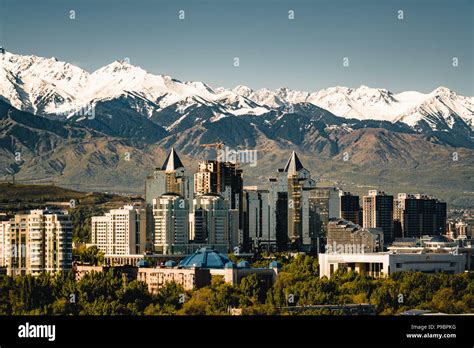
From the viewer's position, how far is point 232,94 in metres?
141

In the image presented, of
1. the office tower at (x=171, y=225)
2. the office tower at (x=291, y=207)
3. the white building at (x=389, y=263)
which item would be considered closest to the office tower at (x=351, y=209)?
the office tower at (x=291, y=207)

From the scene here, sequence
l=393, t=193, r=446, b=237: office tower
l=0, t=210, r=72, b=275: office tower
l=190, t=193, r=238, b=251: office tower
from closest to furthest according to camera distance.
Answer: l=0, t=210, r=72, b=275: office tower → l=190, t=193, r=238, b=251: office tower → l=393, t=193, r=446, b=237: office tower

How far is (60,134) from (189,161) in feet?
39.3

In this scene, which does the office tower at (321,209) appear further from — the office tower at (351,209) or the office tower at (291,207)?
the office tower at (351,209)

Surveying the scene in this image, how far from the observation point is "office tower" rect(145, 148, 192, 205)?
57.4m

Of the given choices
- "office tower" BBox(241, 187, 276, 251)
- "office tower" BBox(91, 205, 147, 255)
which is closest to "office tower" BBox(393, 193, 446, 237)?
"office tower" BBox(241, 187, 276, 251)

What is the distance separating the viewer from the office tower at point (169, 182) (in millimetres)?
57438

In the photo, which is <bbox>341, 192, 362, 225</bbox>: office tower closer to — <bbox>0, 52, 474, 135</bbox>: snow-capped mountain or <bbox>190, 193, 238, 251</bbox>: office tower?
<bbox>190, 193, 238, 251</bbox>: office tower

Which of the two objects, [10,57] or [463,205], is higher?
[10,57]

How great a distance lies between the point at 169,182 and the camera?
58.3 metres

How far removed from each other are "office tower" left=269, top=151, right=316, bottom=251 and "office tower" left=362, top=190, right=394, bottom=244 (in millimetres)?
3033
